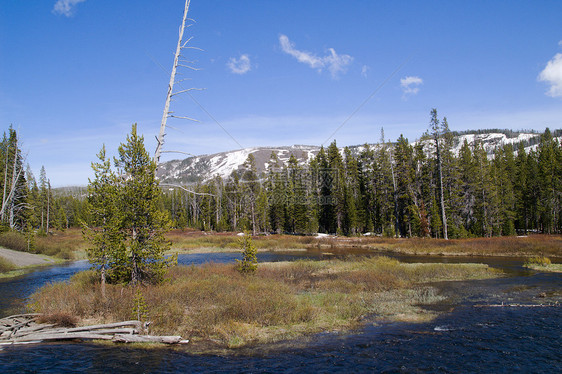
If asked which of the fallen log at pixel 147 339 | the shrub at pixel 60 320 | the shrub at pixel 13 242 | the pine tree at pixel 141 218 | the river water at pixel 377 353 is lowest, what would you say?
the river water at pixel 377 353

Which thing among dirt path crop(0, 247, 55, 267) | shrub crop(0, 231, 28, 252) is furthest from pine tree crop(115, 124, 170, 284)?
shrub crop(0, 231, 28, 252)

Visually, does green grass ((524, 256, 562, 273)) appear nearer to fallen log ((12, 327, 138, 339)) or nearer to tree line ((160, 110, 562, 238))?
tree line ((160, 110, 562, 238))

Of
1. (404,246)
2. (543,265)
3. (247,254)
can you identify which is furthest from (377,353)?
(404,246)

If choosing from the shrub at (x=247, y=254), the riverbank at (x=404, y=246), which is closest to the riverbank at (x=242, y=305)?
the shrub at (x=247, y=254)

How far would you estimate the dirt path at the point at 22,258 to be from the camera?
114 feet

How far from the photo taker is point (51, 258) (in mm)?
41125

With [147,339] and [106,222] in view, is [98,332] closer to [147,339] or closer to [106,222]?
[147,339]

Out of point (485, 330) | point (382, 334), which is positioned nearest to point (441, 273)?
point (485, 330)

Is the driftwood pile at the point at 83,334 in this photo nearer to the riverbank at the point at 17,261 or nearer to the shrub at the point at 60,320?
the shrub at the point at 60,320

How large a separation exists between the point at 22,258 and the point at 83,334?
110 feet

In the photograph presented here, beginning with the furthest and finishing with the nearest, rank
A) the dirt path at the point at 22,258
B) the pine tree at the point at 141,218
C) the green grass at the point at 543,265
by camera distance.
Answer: the dirt path at the point at 22,258, the green grass at the point at 543,265, the pine tree at the point at 141,218

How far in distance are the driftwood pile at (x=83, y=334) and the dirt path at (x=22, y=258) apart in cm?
2804

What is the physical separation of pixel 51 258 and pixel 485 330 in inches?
1831

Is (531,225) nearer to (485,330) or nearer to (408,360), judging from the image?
(485,330)
